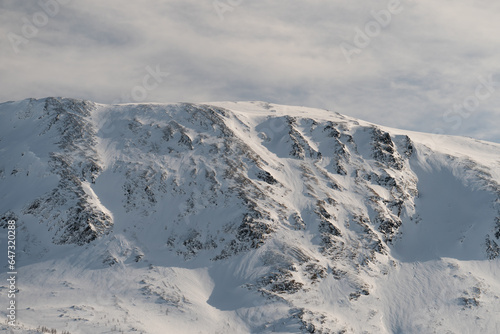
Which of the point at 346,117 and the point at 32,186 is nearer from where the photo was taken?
the point at 32,186

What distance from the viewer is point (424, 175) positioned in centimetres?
7375

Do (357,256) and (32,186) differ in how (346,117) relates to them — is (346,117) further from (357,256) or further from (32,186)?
(32,186)

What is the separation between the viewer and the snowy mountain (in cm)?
4625

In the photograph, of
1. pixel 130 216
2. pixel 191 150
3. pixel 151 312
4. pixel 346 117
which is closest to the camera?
pixel 151 312

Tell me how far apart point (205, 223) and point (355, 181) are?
27.0m

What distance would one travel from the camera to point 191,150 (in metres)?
68.2

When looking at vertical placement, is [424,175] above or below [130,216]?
above

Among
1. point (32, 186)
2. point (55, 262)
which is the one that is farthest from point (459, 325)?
point (32, 186)

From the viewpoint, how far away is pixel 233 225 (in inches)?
2184

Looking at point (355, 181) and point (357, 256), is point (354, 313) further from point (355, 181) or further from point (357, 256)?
point (355, 181)

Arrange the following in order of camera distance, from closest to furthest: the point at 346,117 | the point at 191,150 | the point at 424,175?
the point at 191,150 → the point at 424,175 → the point at 346,117

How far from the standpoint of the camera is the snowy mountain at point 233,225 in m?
46.2

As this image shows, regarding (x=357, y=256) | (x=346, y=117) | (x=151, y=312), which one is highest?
(x=346, y=117)

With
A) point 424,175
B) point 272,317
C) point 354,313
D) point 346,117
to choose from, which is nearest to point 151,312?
point 272,317
